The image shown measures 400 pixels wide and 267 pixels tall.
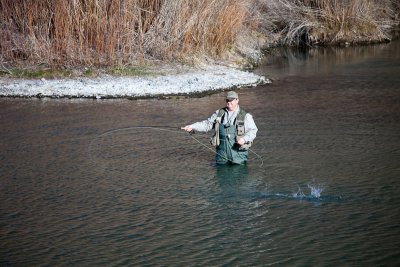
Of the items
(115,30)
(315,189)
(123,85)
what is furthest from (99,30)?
(315,189)

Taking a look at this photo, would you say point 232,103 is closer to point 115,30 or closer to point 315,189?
point 315,189

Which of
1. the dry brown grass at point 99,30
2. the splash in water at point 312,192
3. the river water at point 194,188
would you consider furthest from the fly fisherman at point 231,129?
the dry brown grass at point 99,30

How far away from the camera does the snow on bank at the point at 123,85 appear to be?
14.8 m

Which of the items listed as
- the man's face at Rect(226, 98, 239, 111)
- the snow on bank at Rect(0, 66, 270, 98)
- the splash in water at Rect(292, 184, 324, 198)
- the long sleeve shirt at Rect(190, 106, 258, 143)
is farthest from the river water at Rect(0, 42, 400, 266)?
the snow on bank at Rect(0, 66, 270, 98)

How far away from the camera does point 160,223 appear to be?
7137 millimetres

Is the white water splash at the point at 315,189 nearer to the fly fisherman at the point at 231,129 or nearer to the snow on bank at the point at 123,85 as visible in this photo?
the fly fisherman at the point at 231,129

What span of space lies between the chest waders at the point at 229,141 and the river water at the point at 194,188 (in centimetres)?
16

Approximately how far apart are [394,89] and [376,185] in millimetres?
7405

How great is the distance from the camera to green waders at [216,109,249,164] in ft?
28.0

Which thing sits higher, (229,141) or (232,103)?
(232,103)

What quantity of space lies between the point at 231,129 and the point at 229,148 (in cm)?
35

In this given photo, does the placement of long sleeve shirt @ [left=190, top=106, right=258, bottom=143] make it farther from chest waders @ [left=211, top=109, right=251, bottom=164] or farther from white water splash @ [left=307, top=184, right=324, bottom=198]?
white water splash @ [left=307, top=184, right=324, bottom=198]

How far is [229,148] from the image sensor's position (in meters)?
8.73

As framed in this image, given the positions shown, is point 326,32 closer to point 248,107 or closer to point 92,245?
point 248,107
